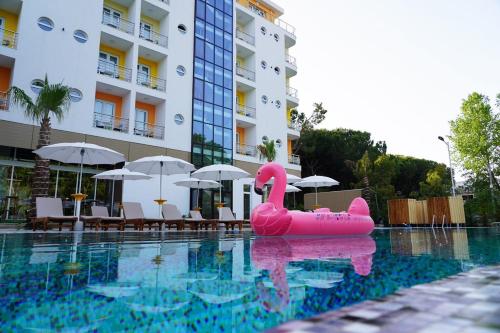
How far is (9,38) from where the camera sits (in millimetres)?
16391

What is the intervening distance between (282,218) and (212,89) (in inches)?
660

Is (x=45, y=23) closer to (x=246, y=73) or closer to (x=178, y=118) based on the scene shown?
(x=178, y=118)

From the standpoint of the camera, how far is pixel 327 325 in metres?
0.97

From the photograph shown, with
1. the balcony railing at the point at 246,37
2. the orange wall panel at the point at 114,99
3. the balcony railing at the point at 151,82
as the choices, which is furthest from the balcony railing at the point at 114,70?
the balcony railing at the point at 246,37

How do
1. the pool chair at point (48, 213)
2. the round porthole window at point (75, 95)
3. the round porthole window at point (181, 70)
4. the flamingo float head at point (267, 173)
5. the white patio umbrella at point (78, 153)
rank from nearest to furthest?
the flamingo float head at point (267, 173) < the pool chair at point (48, 213) < the white patio umbrella at point (78, 153) < the round porthole window at point (75, 95) < the round porthole window at point (181, 70)

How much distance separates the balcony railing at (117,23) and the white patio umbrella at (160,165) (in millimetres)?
10203

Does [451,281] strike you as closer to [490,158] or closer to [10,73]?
[10,73]

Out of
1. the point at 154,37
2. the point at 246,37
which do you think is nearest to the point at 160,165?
the point at 154,37

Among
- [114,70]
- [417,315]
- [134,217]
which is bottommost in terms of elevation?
[417,315]

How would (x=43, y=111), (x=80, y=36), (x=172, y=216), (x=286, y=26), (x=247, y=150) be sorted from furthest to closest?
(x=286, y=26) → (x=247, y=150) → (x=80, y=36) → (x=172, y=216) → (x=43, y=111)

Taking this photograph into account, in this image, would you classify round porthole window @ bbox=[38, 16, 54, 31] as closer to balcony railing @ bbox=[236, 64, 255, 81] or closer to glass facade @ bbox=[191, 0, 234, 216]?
glass facade @ bbox=[191, 0, 234, 216]

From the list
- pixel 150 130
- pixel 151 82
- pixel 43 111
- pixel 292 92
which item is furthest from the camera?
pixel 292 92

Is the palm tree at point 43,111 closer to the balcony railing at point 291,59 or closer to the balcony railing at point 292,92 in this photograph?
the balcony railing at point 292,92

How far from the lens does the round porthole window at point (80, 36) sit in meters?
17.3
